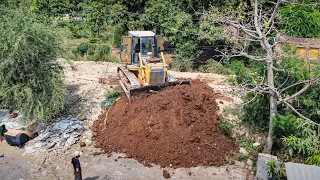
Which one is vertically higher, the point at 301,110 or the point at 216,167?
the point at 301,110

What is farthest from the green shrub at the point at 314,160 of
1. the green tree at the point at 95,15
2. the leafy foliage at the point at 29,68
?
the green tree at the point at 95,15

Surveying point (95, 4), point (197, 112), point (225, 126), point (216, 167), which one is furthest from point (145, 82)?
point (95, 4)

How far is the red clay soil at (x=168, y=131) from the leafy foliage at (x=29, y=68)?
1.91 metres

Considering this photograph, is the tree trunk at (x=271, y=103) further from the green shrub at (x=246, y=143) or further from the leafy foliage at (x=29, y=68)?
the leafy foliage at (x=29, y=68)

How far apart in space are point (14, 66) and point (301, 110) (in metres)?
9.21

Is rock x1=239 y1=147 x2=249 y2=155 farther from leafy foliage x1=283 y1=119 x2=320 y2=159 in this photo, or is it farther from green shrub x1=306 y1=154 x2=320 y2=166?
green shrub x1=306 y1=154 x2=320 y2=166

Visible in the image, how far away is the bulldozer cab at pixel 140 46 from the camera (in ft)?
39.9

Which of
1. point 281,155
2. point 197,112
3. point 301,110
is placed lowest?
point 281,155

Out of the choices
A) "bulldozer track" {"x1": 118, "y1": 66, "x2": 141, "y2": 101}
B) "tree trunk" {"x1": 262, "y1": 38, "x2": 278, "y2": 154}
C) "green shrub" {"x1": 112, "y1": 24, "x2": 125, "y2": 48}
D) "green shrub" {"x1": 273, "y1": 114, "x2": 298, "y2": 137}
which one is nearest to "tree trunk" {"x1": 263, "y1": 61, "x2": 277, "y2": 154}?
"tree trunk" {"x1": 262, "y1": 38, "x2": 278, "y2": 154}

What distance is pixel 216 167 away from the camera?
9.03m

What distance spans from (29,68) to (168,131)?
5.30 metres

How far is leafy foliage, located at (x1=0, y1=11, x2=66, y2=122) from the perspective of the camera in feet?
34.1

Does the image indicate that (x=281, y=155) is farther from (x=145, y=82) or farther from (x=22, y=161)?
(x=22, y=161)

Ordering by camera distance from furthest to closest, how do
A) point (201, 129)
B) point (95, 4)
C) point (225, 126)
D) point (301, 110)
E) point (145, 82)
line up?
point (95, 4) → point (145, 82) → point (225, 126) → point (201, 129) → point (301, 110)
